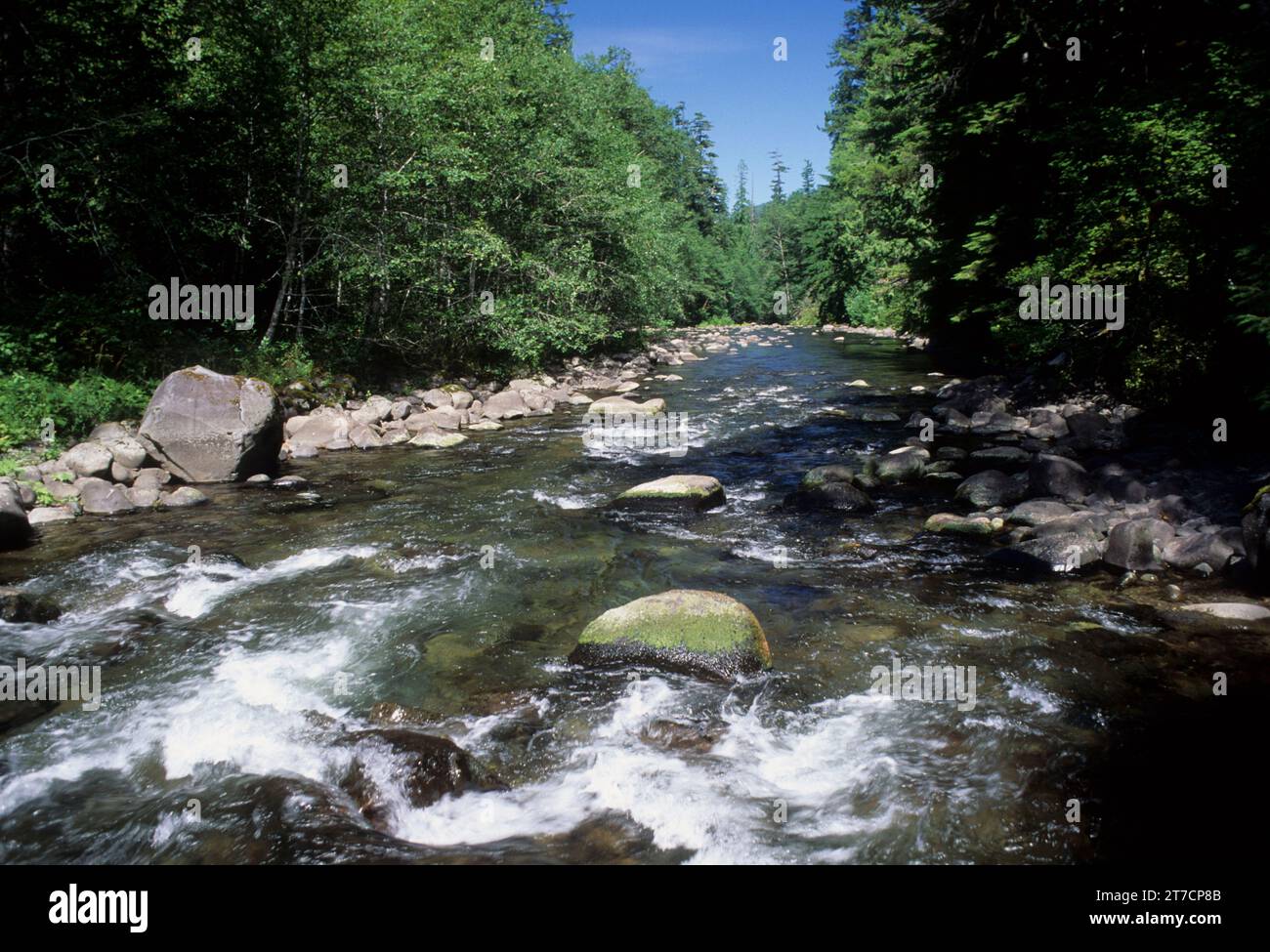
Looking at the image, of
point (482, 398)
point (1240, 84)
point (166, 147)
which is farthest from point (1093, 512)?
point (166, 147)

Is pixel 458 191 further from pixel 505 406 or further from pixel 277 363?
pixel 277 363

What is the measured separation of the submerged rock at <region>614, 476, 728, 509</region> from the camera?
10.4m

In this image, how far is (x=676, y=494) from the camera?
1051cm

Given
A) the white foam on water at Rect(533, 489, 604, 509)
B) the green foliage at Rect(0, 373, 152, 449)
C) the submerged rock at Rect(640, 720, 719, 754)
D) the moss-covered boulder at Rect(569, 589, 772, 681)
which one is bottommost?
the submerged rock at Rect(640, 720, 719, 754)

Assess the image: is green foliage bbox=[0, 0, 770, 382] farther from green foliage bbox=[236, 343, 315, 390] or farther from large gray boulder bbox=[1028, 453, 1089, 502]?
large gray boulder bbox=[1028, 453, 1089, 502]

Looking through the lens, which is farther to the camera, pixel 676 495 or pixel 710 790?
pixel 676 495

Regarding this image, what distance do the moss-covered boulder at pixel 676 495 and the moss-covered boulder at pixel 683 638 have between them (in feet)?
13.1

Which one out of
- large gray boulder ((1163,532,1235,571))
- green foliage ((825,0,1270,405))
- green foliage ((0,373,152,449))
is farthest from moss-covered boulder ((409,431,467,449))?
large gray boulder ((1163,532,1235,571))

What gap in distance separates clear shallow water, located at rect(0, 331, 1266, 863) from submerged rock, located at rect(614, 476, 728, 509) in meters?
0.43

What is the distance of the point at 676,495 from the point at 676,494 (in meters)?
0.02

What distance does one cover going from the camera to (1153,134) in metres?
10.5

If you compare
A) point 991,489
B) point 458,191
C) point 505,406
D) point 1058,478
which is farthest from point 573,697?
point 458,191

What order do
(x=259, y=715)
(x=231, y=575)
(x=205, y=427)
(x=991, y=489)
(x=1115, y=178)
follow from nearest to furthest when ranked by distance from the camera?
1. (x=259, y=715)
2. (x=231, y=575)
3. (x=991, y=489)
4. (x=205, y=427)
5. (x=1115, y=178)

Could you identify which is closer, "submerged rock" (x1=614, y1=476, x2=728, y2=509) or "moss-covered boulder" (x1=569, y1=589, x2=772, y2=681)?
"moss-covered boulder" (x1=569, y1=589, x2=772, y2=681)
